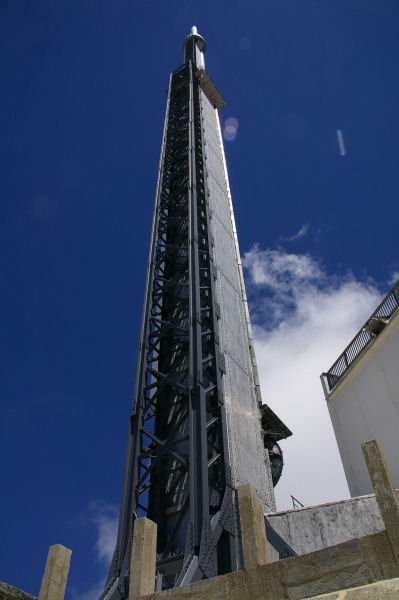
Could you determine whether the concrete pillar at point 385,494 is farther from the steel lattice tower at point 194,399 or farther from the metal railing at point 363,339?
the metal railing at point 363,339

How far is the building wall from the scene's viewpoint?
45.0 ft

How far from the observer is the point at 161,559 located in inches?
384

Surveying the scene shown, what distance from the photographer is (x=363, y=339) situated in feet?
52.0

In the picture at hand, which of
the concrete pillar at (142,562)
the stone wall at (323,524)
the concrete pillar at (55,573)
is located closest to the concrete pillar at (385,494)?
the concrete pillar at (142,562)

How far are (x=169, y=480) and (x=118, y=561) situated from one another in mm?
2536

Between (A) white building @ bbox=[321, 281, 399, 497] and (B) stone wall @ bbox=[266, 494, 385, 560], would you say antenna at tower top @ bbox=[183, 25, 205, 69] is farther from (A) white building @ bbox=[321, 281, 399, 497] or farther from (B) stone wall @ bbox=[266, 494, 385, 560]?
(B) stone wall @ bbox=[266, 494, 385, 560]

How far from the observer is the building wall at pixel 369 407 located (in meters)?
13.7

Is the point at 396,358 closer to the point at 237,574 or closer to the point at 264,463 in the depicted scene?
the point at 264,463

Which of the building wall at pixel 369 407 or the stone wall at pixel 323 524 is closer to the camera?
the stone wall at pixel 323 524

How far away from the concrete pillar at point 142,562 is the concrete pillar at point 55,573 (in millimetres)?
1073

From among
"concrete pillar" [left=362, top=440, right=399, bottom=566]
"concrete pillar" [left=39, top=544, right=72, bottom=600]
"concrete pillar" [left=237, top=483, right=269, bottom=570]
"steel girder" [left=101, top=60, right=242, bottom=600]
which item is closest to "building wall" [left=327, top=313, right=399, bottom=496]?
"steel girder" [left=101, top=60, right=242, bottom=600]

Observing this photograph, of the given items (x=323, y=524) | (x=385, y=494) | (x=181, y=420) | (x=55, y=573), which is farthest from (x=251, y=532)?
(x=181, y=420)

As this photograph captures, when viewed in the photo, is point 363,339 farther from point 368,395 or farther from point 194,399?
point 194,399

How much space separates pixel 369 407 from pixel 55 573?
11592 mm
